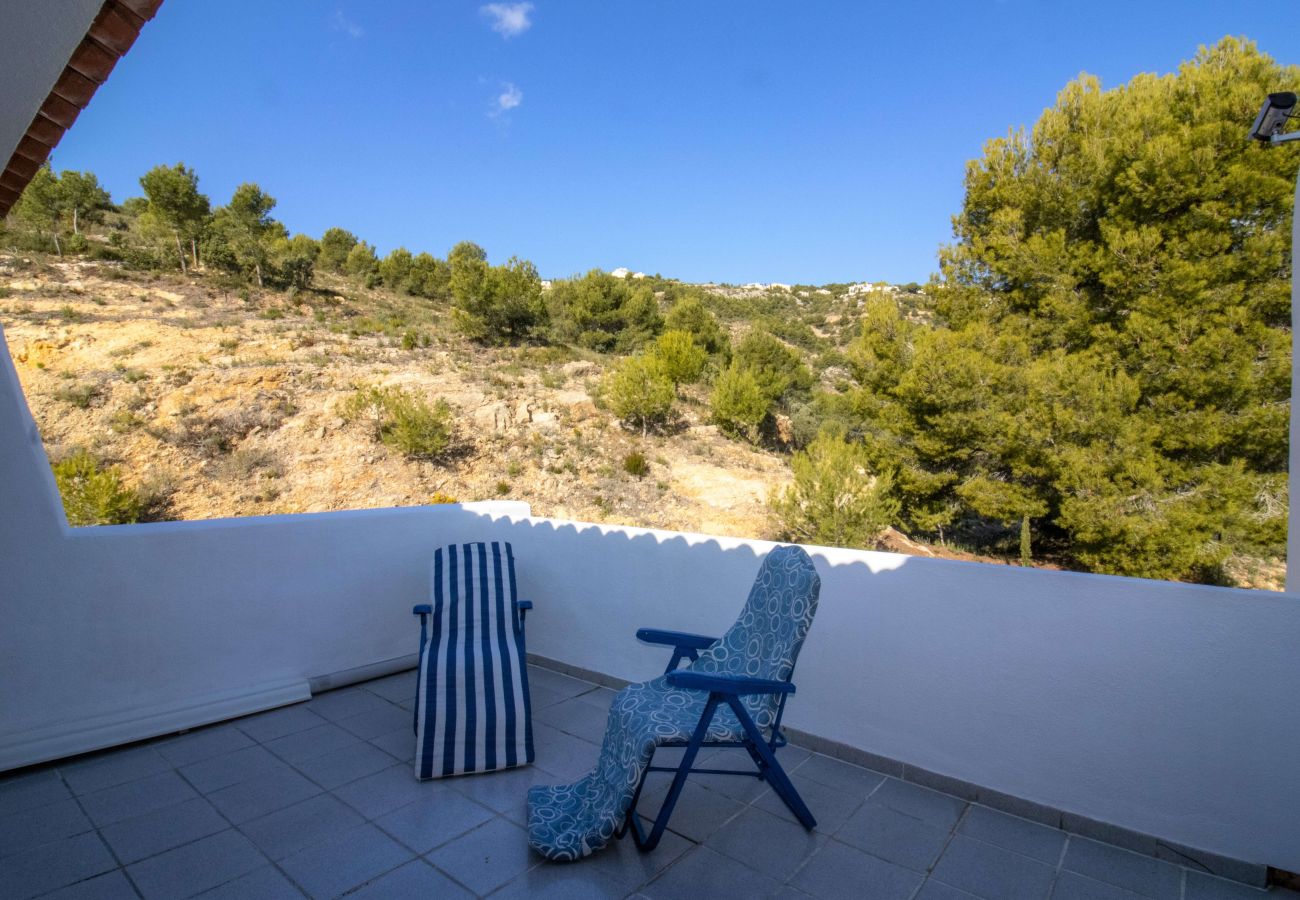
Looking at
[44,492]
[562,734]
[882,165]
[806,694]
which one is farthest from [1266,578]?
[44,492]

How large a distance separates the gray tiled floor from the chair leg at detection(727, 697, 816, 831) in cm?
6

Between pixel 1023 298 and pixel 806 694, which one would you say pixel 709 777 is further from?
pixel 1023 298

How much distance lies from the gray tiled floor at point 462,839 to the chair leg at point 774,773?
55mm

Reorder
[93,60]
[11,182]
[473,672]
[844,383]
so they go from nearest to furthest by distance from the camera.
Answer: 1. [93,60]
2. [11,182]
3. [473,672]
4. [844,383]

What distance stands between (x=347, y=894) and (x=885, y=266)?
37.3 ft

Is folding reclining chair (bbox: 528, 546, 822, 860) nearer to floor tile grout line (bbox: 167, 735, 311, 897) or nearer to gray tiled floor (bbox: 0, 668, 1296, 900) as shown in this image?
gray tiled floor (bbox: 0, 668, 1296, 900)

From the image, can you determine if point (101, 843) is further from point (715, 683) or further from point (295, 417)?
point (295, 417)

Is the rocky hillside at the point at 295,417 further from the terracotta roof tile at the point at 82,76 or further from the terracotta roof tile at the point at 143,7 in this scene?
the terracotta roof tile at the point at 143,7

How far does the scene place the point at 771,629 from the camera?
2.30m

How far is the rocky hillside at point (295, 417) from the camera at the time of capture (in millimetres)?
11734

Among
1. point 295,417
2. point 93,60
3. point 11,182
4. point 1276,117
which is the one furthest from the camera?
point 295,417

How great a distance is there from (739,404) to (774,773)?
13.6m

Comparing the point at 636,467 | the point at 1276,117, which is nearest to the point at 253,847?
the point at 1276,117

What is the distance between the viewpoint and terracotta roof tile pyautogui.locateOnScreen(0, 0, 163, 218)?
4.26 ft
